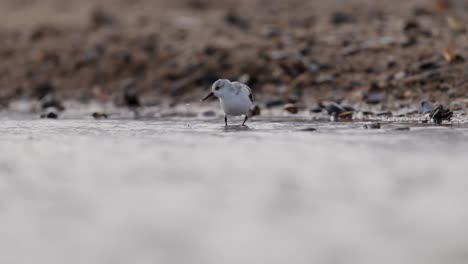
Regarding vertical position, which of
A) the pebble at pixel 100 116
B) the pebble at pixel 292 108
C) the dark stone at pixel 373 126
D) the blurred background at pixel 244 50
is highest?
the blurred background at pixel 244 50

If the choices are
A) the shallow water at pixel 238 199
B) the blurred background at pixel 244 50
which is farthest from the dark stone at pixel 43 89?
the shallow water at pixel 238 199

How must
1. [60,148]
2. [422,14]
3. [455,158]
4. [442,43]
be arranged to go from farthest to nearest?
[422,14] → [442,43] → [60,148] → [455,158]

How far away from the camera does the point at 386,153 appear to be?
293 inches

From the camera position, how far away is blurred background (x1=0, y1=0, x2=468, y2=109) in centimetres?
1398

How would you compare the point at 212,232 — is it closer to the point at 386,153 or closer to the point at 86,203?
the point at 86,203

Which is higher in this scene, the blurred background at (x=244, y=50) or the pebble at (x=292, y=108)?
the blurred background at (x=244, y=50)

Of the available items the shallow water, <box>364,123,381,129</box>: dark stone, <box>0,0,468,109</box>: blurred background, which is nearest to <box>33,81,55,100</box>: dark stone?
<box>0,0,468,109</box>: blurred background

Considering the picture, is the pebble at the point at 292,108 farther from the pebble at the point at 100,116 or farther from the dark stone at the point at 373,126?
the pebble at the point at 100,116

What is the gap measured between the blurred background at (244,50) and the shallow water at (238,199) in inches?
199

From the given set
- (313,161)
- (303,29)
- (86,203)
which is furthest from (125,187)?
(303,29)

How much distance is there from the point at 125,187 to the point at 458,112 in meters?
7.11

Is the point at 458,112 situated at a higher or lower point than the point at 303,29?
lower

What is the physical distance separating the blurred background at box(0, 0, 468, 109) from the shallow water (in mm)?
5043

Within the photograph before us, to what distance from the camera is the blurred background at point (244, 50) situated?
14.0m
